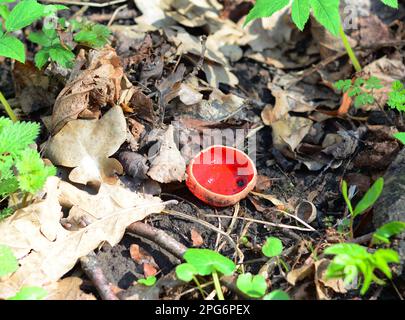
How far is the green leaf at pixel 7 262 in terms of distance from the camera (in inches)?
92.7

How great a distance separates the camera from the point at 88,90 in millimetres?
3104

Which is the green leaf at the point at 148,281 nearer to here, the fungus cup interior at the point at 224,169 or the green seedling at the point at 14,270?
the green seedling at the point at 14,270

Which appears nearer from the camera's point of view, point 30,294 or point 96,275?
point 30,294

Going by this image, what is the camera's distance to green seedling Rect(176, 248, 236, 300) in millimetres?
2359

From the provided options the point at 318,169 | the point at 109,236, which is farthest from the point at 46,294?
the point at 318,169

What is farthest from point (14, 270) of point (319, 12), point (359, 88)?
point (359, 88)

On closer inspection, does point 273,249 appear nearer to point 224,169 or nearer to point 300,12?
point 224,169

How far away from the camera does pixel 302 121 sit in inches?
141

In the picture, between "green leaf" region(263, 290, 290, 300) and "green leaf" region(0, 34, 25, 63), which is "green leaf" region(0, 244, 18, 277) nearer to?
"green leaf" region(0, 34, 25, 63)

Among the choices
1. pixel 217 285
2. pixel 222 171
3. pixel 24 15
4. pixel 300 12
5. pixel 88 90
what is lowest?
pixel 222 171

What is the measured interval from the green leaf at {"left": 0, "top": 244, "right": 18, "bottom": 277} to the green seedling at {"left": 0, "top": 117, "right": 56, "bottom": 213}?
27 cm

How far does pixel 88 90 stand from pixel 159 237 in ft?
3.12

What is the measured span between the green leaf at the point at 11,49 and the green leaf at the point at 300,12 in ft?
4.66

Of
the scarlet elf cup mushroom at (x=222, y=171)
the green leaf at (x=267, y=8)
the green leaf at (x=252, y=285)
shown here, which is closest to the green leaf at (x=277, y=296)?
the green leaf at (x=252, y=285)
